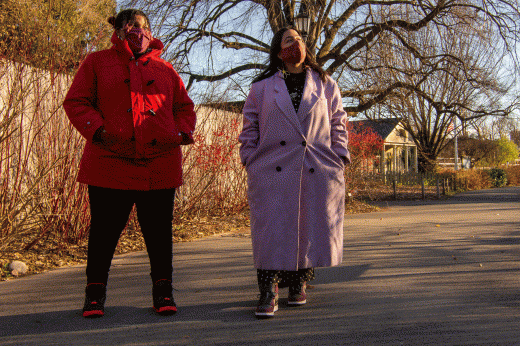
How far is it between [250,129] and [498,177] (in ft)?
98.9

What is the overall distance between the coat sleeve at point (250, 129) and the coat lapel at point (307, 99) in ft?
0.98

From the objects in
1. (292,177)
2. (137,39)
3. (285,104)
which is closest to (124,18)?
(137,39)

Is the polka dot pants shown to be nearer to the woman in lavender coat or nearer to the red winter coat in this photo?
the woman in lavender coat

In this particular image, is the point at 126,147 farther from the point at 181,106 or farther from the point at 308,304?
the point at 308,304

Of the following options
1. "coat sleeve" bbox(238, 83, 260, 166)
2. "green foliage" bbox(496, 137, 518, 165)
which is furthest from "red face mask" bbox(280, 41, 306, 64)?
"green foliage" bbox(496, 137, 518, 165)

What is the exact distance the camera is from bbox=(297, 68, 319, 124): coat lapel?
3231 mm

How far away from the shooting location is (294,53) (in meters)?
3.31

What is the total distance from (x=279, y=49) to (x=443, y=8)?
421 inches

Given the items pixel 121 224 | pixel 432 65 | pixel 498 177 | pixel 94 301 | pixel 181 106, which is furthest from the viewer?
pixel 498 177

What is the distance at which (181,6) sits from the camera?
12867mm

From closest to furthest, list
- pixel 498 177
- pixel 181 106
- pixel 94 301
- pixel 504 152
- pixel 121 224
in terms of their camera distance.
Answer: pixel 94 301 < pixel 121 224 < pixel 181 106 < pixel 498 177 < pixel 504 152

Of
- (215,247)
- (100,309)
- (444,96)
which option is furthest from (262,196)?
(444,96)

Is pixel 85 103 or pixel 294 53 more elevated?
pixel 294 53

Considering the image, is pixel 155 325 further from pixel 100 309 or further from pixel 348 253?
pixel 348 253
